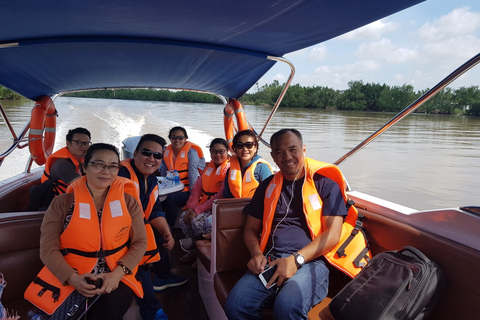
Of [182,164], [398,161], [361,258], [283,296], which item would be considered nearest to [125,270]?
[283,296]

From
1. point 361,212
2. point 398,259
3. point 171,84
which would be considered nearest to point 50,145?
point 171,84

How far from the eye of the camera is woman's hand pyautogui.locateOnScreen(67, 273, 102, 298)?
1.26 meters

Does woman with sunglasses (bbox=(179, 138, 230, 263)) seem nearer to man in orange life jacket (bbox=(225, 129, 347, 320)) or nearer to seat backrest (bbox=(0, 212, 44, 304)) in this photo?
man in orange life jacket (bbox=(225, 129, 347, 320))

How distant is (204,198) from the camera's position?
2.69 m

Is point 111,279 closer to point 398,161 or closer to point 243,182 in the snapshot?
point 243,182

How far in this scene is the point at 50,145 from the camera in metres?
3.60

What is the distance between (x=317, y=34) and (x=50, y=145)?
3.16 metres

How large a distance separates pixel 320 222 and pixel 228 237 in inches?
19.4

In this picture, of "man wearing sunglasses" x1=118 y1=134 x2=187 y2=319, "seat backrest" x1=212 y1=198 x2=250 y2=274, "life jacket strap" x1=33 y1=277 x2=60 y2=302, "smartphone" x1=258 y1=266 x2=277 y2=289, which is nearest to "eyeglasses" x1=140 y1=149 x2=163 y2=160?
"man wearing sunglasses" x1=118 y1=134 x2=187 y2=319

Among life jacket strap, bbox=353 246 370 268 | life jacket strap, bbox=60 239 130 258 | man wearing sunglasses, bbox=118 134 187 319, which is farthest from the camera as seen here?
man wearing sunglasses, bbox=118 134 187 319

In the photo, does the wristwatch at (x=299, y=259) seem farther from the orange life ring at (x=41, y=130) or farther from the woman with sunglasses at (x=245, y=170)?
the orange life ring at (x=41, y=130)

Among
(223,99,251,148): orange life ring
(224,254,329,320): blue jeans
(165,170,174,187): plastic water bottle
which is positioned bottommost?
(224,254,329,320): blue jeans

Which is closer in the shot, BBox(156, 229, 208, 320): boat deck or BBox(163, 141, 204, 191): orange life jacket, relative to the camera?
BBox(156, 229, 208, 320): boat deck

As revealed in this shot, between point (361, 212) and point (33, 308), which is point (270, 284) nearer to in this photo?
point (361, 212)
